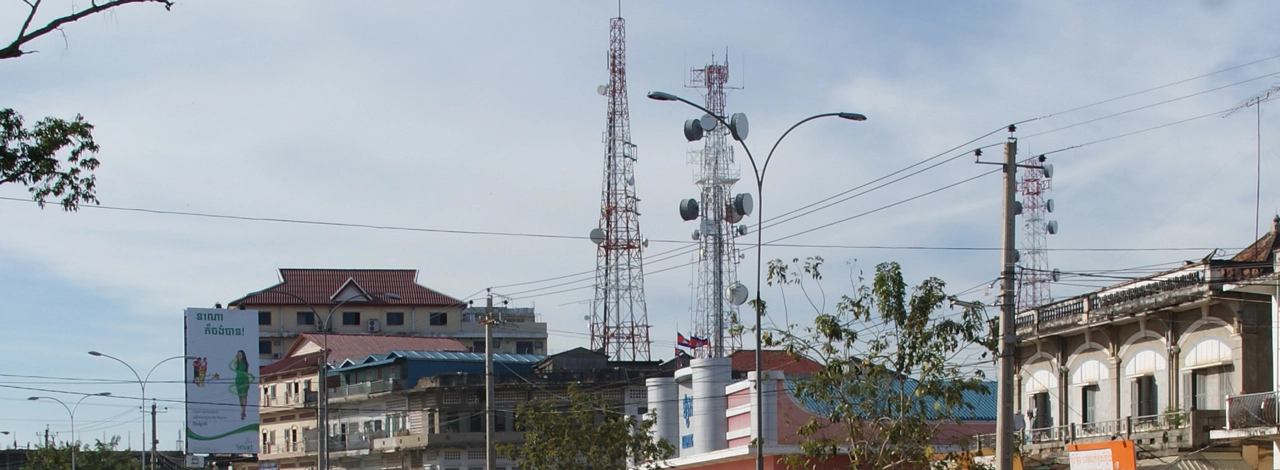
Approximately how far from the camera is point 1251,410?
98.1 ft

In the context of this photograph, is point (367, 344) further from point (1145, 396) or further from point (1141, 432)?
point (1141, 432)

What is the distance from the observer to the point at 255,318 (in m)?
70.9

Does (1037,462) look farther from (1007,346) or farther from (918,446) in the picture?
(1007,346)

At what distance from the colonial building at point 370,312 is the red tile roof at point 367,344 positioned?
9.39 m

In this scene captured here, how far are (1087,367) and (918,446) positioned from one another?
37.9 ft

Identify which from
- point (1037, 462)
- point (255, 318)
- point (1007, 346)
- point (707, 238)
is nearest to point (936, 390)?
point (1007, 346)

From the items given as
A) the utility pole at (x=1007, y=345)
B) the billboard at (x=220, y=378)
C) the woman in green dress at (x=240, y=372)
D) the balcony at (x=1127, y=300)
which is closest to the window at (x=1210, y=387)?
the balcony at (x=1127, y=300)

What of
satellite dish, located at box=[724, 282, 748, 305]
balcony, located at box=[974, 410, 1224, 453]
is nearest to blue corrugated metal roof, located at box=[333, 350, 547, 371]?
satellite dish, located at box=[724, 282, 748, 305]

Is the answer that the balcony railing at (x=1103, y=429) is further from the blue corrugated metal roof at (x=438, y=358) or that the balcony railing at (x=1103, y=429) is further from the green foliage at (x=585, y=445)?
the blue corrugated metal roof at (x=438, y=358)

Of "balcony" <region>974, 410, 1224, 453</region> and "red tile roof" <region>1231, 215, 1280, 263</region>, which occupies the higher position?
"red tile roof" <region>1231, 215, 1280, 263</region>

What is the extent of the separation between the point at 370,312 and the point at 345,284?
3.08 meters

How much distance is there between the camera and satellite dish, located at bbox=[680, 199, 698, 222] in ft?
180

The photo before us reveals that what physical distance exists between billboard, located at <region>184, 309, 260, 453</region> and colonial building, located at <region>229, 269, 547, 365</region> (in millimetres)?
39298

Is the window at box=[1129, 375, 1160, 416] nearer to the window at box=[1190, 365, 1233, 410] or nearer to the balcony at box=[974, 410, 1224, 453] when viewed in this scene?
the balcony at box=[974, 410, 1224, 453]
